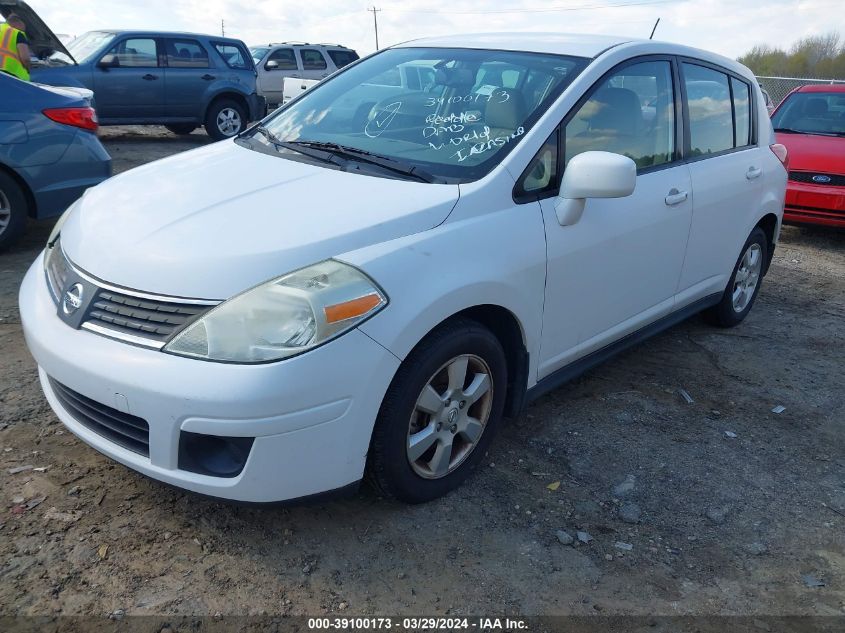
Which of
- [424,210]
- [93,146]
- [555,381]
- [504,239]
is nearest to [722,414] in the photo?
[555,381]

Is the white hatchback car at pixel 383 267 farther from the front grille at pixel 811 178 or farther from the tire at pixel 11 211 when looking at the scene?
the front grille at pixel 811 178

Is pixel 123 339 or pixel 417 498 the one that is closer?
pixel 123 339

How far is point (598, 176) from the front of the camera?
2895mm

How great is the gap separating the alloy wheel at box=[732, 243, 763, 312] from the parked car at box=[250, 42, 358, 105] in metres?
14.0

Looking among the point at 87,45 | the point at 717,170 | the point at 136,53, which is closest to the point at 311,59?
the point at 136,53

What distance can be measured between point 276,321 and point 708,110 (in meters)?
3.05

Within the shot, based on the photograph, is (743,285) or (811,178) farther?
(811,178)

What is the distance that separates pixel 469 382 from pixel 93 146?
4.24 meters

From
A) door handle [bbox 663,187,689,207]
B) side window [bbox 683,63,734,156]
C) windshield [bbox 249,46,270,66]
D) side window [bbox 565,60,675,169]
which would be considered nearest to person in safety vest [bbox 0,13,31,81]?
side window [bbox 565,60,675,169]

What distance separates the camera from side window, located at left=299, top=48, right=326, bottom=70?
1750cm

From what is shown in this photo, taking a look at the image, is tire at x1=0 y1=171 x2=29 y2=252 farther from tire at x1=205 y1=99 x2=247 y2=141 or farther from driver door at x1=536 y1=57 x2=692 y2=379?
tire at x1=205 y1=99 x2=247 y2=141

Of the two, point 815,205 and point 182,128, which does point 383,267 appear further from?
point 182,128

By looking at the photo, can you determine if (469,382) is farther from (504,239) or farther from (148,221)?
(148,221)

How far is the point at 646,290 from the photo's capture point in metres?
3.73
